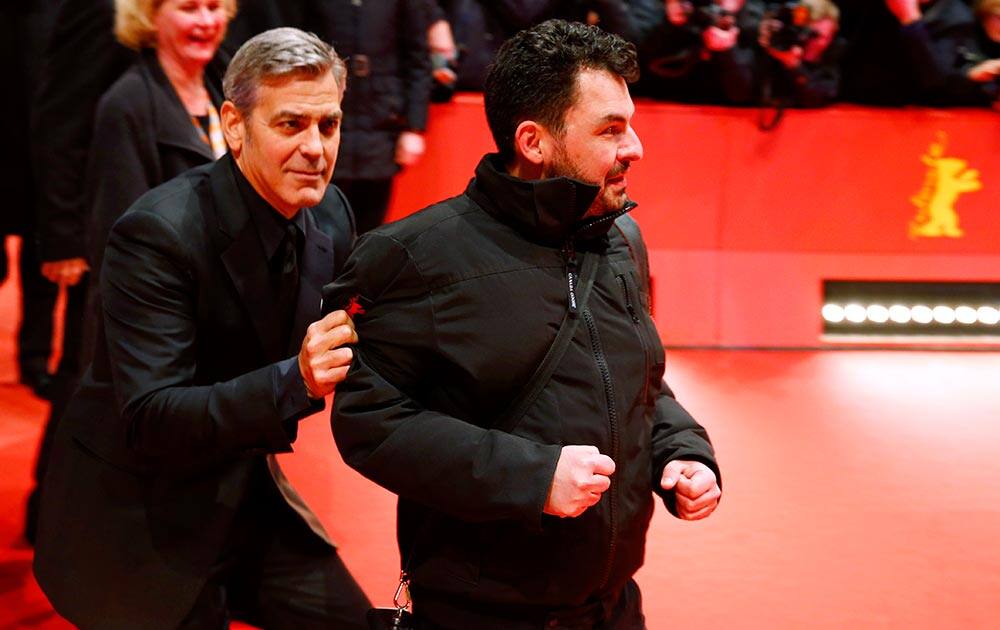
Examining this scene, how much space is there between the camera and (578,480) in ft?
6.39

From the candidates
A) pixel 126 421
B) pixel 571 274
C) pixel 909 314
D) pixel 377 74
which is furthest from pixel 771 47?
pixel 126 421

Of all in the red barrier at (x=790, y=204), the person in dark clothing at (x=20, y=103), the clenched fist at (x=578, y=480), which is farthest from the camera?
the red barrier at (x=790, y=204)

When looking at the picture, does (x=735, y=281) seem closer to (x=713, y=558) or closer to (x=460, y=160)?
(x=460, y=160)

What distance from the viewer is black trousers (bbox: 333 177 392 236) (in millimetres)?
5562

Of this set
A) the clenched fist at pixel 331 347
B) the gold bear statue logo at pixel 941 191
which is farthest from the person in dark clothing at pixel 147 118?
the gold bear statue logo at pixel 941 191

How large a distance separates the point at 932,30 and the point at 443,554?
4820 mm

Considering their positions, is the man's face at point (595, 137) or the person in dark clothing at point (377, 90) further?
the person in dark clothing at point (377, 90)

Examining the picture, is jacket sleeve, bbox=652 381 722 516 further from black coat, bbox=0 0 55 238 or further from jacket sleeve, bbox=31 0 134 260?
black coat, bbox=0 0 55 238

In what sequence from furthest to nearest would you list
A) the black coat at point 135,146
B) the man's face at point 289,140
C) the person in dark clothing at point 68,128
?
1. the person in dark clothing at point 68,128
2. the black coat at point 135,146
3. the man's face at point 289,140

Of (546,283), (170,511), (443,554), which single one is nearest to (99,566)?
(170,511)

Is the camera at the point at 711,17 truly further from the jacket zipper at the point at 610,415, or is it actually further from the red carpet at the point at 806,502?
the jacket zipper at the point at 610,415

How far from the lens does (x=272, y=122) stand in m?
2.59

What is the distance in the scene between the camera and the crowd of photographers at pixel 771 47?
5.88 metres

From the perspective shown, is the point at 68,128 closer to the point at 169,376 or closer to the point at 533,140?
the point at 169,376
